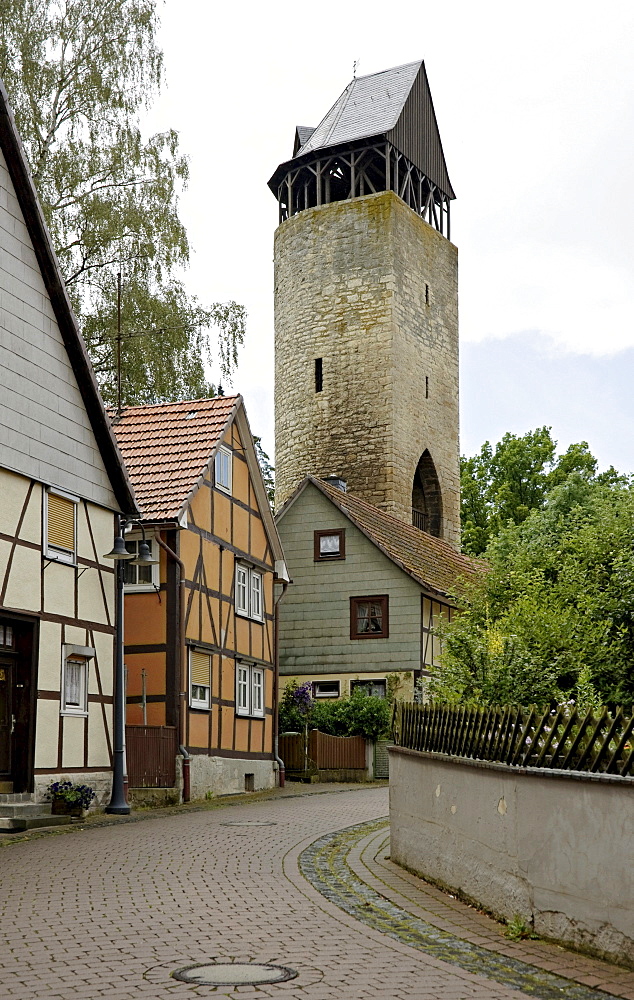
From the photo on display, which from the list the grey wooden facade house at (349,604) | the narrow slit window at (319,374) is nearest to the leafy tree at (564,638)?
the grey wooden facade house at (349,604)

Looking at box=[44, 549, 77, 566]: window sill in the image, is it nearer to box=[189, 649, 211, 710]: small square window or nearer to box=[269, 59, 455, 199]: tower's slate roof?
box=[189, 649, 211, 710]: small square window

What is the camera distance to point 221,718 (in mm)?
23875

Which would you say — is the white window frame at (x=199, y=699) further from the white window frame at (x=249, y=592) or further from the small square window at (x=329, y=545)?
the small square window at (x=329, y=545)

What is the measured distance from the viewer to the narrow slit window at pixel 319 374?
152ft

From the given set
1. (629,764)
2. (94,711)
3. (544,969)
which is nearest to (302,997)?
(544,969)

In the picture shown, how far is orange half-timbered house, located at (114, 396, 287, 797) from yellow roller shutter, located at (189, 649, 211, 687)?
0.08ft

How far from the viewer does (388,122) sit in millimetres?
47625

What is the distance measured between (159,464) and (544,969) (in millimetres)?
17017

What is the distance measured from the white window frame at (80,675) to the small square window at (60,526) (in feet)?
4.17

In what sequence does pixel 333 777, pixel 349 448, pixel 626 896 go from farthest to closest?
1. pixel 349 448
2. pixel 333 777
3. pixel 626 896

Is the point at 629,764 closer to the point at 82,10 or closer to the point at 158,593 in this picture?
the point at 158,593

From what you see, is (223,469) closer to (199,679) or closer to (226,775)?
(199,679)

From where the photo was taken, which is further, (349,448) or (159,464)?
(349,448)

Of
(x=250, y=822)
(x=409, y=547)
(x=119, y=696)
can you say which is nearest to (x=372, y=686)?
(x=409, y=547)
